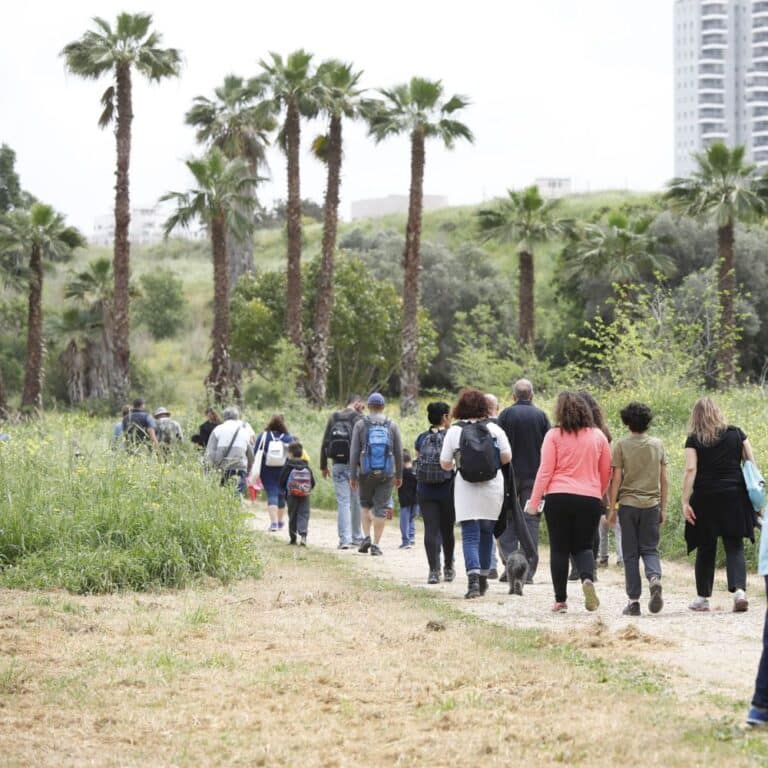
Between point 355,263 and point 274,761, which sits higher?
point 355,263

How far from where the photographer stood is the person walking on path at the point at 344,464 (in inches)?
675

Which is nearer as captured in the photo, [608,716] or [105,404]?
[608,716]

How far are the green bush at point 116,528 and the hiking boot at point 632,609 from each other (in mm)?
3955

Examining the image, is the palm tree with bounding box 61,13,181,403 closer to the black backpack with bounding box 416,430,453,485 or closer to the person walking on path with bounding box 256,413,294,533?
the person walking on path with bounding box 256,413,294,533

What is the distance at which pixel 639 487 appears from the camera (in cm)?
1116

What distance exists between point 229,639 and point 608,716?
357 centimetres

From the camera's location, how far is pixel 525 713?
7.14 metres

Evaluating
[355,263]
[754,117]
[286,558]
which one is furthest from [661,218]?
[754,117]

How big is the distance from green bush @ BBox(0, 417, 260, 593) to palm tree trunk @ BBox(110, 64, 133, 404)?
27.0 metres

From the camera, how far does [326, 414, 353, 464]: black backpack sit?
56.2ft

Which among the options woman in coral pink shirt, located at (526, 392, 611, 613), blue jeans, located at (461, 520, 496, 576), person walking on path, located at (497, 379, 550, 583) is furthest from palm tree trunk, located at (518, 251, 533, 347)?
woman in coral pink shirt, located at (526, 392, 611, 613)

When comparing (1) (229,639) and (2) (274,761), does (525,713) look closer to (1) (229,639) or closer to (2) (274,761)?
(2) (274,761)

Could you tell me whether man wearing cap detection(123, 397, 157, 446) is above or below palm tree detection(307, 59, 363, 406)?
below

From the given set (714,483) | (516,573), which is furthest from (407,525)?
(714,483)
